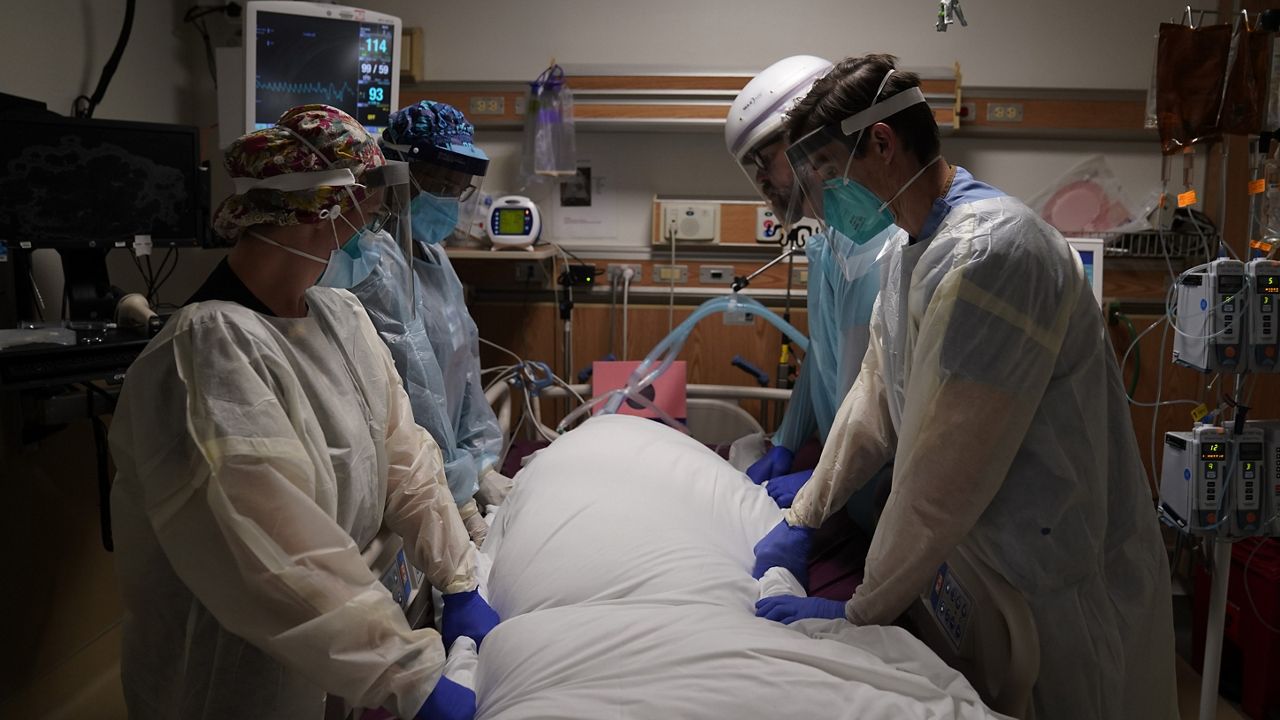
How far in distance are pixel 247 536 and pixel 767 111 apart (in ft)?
5.37

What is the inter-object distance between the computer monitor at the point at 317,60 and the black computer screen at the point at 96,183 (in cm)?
44

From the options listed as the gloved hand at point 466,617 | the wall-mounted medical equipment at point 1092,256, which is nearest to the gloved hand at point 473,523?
the gloved hand at point 466,617

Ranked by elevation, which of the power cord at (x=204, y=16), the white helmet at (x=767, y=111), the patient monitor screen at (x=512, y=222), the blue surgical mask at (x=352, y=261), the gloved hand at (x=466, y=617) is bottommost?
the gloved hand at (x=466, y=617)

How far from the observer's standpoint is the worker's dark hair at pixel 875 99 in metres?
1.30

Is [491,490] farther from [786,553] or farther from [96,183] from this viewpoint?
[96,183]

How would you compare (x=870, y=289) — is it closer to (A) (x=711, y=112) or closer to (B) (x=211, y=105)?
(A) (x=711, y=112)

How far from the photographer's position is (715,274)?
10.6 ft

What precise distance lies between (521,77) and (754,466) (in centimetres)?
183

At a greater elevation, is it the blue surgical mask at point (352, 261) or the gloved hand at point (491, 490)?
the blue surgical mask at point (352, 261)

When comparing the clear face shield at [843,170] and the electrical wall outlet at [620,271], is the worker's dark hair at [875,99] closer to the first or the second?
the clear face shield at [843,170]

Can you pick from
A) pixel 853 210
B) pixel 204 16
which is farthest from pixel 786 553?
pixel 204 16

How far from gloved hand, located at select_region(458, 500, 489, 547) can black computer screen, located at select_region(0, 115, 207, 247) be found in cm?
101

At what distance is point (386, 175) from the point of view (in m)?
1.23

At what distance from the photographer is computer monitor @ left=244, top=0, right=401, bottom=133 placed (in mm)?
2418
